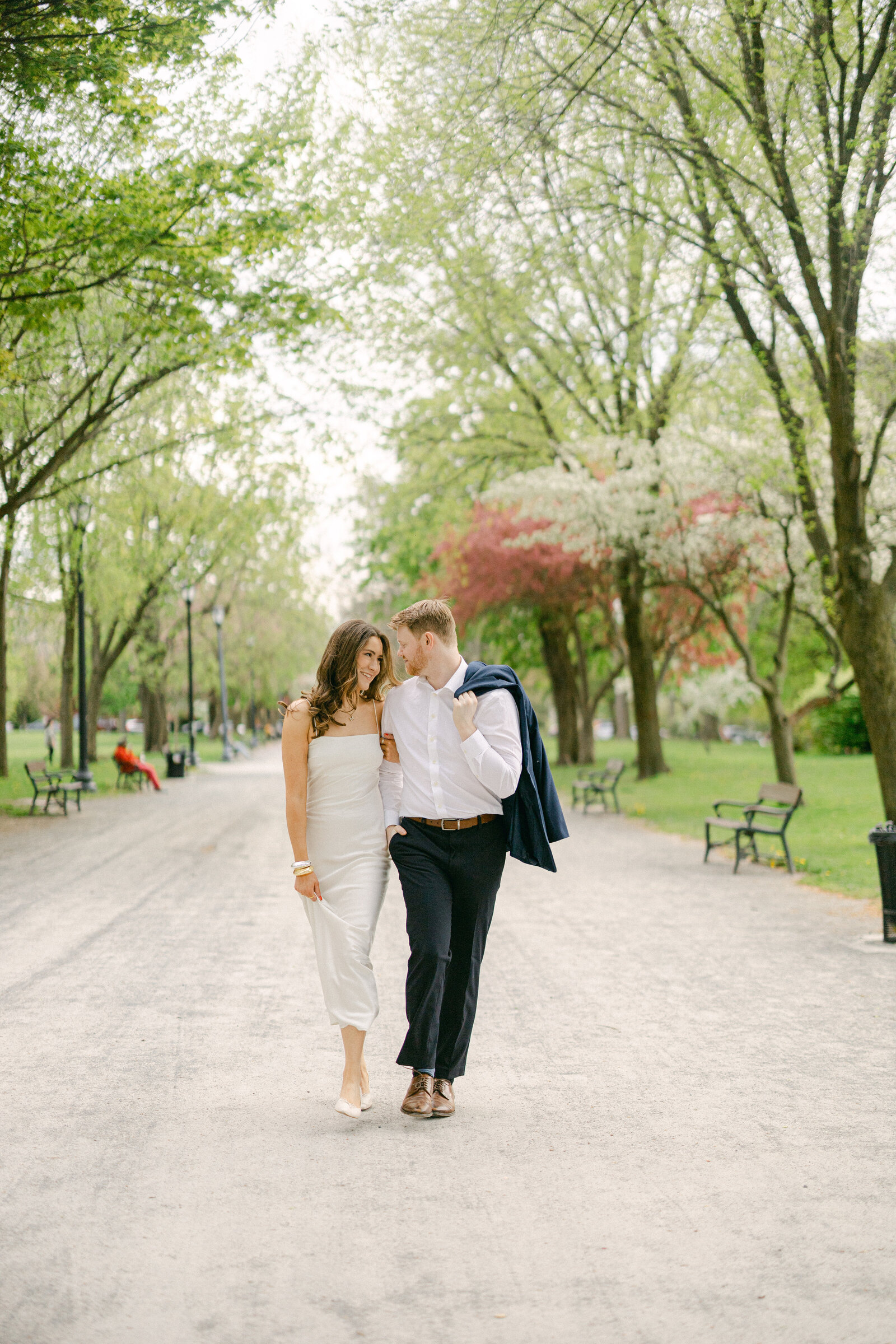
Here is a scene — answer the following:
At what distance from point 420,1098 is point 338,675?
1.73m

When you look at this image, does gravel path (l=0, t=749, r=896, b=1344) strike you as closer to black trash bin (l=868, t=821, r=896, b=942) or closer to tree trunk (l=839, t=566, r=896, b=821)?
black trash bin (l=868, t=821, r=896, b=942)

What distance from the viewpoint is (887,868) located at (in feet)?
26.9

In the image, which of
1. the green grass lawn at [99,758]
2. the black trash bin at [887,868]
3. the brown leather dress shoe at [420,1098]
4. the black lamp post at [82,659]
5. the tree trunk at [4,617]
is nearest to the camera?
the brown leather dress shoe at [420,1098]

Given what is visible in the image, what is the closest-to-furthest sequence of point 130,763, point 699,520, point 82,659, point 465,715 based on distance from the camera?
point 465,715
point 699,520
point 82,659
point 130,763

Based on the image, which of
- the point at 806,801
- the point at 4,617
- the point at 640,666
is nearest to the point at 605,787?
the point at 806,801

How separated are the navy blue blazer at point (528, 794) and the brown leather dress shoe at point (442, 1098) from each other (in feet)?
3.20

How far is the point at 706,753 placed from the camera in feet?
134

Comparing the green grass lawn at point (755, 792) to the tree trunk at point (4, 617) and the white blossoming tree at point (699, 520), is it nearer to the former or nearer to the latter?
the tree trunk at point (4, 617)

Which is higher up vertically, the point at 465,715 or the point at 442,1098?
the point at 465,715

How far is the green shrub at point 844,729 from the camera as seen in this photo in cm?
3866

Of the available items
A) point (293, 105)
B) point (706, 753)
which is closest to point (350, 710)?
point (293, 105)

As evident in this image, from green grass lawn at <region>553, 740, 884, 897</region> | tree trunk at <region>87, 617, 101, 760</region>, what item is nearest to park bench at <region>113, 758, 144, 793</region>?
tree trunk at <region>87, 617, 101, 760</region>

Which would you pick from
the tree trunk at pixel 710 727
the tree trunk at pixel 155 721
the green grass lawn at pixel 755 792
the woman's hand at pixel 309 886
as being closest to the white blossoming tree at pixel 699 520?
the green grass lawn at pixel 755 792

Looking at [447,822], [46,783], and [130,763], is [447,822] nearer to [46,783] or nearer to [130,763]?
[46,783]
